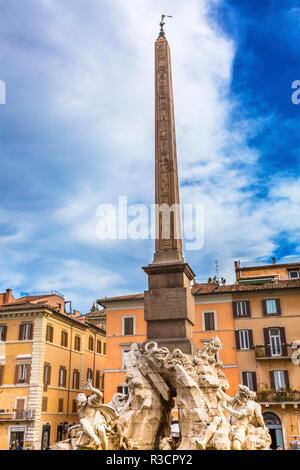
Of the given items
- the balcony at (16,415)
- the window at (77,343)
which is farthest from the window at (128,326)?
the balcony at (16,415)

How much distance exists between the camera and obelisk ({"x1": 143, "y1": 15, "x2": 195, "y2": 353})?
33.2ft

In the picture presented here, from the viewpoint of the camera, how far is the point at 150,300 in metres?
10.4

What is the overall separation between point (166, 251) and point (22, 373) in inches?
665

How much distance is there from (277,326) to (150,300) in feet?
49.9

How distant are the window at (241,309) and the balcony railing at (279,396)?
3950 millimetres

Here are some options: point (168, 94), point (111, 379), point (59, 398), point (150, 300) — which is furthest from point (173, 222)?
point (59, 398)

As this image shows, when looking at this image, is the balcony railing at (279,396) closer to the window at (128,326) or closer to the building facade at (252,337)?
the building facade at (252,337)

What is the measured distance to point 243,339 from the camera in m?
24.1

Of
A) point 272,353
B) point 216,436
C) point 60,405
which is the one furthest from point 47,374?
point 216,436

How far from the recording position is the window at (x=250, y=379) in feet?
75.6

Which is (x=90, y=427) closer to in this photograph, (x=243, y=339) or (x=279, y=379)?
(x=279, y=379)

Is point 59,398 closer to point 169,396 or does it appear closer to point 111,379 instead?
point 111,379

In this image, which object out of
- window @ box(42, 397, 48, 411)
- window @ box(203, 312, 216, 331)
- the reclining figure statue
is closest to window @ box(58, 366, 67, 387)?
window @ box(42, 397, 48, 411)

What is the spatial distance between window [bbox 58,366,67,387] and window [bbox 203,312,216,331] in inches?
343
